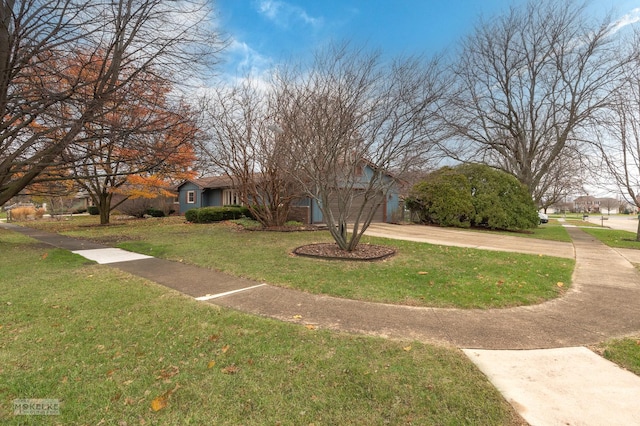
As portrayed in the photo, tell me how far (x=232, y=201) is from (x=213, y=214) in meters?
4.91

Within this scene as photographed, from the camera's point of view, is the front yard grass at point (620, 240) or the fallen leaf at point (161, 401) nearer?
the fallen leaf at point (161, 401)

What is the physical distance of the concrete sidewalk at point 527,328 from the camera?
7.66ft

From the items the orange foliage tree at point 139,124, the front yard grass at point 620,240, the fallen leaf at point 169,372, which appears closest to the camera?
the fallen leaf at point 169,372

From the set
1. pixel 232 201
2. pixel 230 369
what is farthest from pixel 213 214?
pixel 230 369

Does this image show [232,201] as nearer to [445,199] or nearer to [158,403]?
[445,199]

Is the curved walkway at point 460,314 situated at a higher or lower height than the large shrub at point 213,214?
lower

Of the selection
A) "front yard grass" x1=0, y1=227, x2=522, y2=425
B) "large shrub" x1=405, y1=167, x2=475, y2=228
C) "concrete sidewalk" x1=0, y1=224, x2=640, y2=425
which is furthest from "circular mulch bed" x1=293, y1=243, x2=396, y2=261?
"large shrub" x1=405, y1=167, x2=475, y2=228

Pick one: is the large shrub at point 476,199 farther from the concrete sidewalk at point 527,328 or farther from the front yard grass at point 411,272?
the concrete sidewalk at point 527,328

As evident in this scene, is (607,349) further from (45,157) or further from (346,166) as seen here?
(45,157)

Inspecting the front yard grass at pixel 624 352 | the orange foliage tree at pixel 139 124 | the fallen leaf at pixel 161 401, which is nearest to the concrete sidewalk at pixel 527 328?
the front yard grass at pixel 624 352

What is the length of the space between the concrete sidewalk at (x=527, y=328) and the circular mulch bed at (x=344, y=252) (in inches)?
101

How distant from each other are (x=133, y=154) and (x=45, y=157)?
87.7 inches

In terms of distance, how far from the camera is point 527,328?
371 centimetres

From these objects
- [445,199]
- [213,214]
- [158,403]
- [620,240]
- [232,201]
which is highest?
[445,199]
